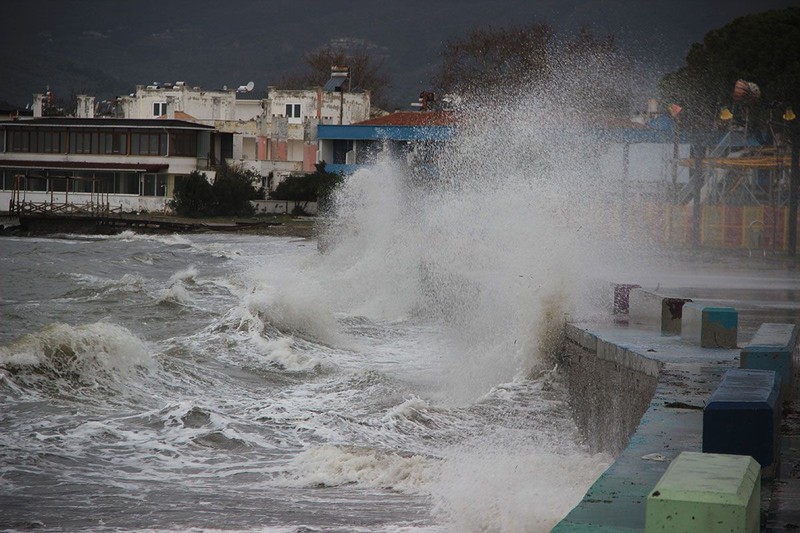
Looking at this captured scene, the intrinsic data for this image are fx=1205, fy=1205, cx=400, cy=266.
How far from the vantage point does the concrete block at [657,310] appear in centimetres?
1170

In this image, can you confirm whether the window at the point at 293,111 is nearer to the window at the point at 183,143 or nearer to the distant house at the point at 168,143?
the distant house at the point at 168,143

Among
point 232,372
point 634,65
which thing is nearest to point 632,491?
point 232,372

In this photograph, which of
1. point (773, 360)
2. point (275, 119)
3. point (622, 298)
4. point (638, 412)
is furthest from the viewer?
point (275, 119)

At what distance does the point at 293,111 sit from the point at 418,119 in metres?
18.8

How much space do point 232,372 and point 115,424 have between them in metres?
3.67

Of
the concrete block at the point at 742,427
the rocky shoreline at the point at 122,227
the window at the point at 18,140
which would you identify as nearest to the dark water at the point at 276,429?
the concrete block at the point at 742,427

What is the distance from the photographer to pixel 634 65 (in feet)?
182

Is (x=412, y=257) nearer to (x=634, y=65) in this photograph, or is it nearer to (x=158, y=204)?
(x=634, y=65)

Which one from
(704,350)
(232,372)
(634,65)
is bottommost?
(232,372)

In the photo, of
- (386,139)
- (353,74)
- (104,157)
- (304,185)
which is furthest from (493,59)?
(353,74)

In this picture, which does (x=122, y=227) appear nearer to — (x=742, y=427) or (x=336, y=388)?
(x=336, y=388)

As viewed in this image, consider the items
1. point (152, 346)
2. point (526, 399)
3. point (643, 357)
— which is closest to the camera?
point (643, 357)

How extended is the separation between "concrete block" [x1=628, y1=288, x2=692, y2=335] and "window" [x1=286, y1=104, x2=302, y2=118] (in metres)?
64.8

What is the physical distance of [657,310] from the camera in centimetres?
1273
